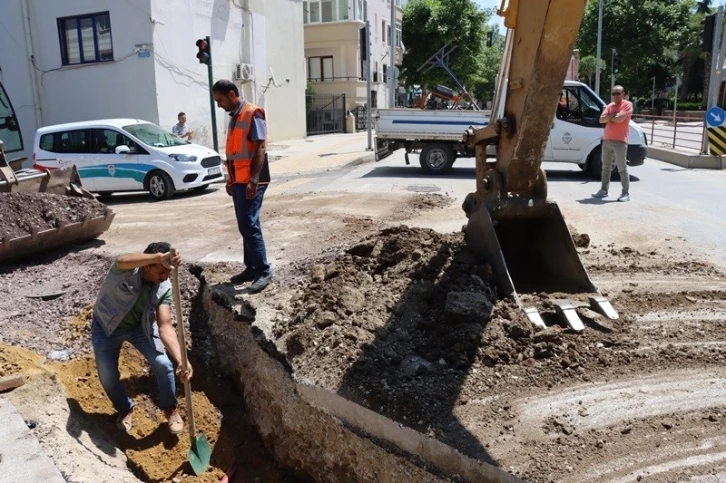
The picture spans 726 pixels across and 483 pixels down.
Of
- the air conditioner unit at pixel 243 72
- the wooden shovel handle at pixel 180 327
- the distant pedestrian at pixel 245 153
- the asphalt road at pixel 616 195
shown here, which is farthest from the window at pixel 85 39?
the wooden shovel handle at pixel 180 327

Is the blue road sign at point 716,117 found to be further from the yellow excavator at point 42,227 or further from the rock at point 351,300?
the yellow excavator at point 42,227

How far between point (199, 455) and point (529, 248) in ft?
11.2

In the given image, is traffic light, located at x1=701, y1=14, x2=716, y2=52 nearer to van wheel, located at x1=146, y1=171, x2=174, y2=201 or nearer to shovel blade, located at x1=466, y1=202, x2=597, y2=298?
shovel blade, located at x1=466, y1=202, x2=597, y2=298

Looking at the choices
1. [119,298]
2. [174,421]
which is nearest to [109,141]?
[119,298]

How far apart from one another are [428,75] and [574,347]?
35.0 metres

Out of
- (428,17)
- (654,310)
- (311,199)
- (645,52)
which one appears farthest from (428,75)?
(654,310)

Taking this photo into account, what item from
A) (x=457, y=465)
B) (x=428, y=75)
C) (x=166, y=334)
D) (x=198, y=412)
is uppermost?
(x=428, y=75)

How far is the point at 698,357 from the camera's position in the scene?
14.2ft

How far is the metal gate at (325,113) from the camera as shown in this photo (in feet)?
110

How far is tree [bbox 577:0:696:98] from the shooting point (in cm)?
3756

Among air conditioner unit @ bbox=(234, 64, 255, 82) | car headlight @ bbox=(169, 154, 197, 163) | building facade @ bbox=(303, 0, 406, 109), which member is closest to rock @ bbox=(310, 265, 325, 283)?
car headlight @ bbox=(169, 154, 197, 163)

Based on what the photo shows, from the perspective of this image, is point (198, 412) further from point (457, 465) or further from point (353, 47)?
point (353, 47)

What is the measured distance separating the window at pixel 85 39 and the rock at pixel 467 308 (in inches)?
658

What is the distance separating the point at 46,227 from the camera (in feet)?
24.8
